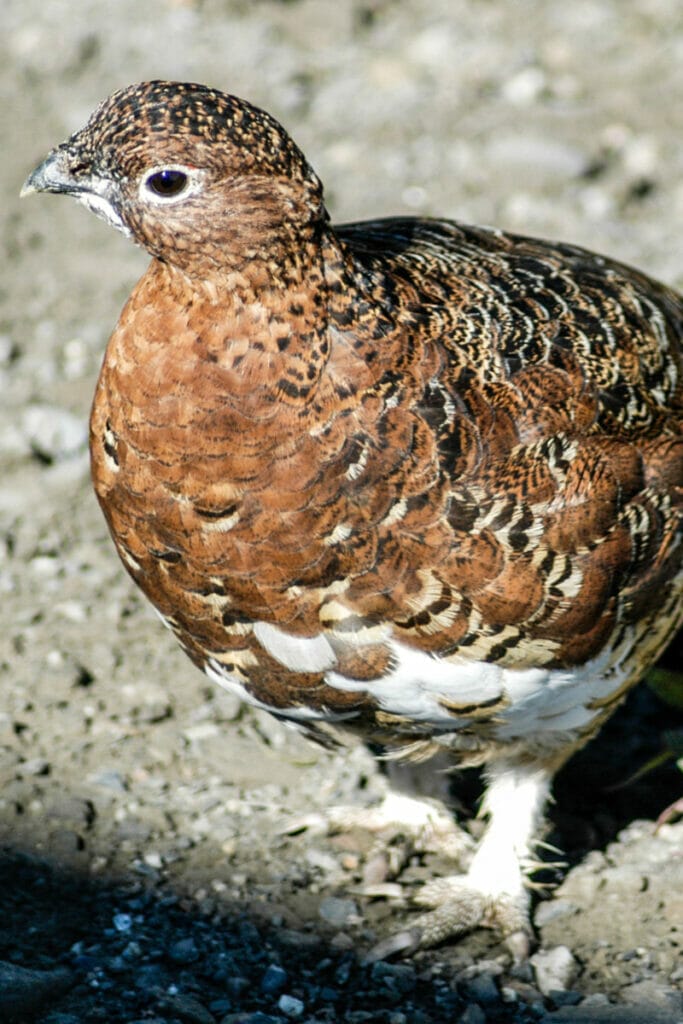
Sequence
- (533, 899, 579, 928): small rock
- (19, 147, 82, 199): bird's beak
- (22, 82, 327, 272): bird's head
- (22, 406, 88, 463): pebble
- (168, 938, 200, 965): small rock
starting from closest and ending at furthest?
(22, 82, 327, 272): bird's head, (19, 147, 82, 199): bird's beak, (168, 938, 200, 965): small rock, (533, 899, 579, 928): small rock, (22, 406, 88, 463): pebble

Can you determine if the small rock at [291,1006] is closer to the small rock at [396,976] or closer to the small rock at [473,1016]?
the small rock at [396,976]

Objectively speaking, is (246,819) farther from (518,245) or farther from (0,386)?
(0,386)

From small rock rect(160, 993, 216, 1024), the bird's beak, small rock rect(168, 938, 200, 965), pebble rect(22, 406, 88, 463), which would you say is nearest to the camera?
the bird's beak

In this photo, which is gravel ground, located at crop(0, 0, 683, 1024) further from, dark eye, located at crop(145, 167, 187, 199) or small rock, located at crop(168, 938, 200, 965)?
dark eye, located at crop(145, 167, 187, 199)

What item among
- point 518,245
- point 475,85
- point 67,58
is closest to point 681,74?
point 475,85

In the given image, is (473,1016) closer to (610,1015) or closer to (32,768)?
(610,1015)

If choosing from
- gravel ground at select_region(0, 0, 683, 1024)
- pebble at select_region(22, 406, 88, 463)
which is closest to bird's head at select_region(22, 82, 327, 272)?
gravel ground at select_region(0, 0, 683, 1024)

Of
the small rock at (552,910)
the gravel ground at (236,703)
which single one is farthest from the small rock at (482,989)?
the small rock at (552,910)

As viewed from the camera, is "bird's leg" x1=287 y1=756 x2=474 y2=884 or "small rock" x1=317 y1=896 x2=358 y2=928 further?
"bird's leg" x1=287 y1=756 x2=474 y2=884
